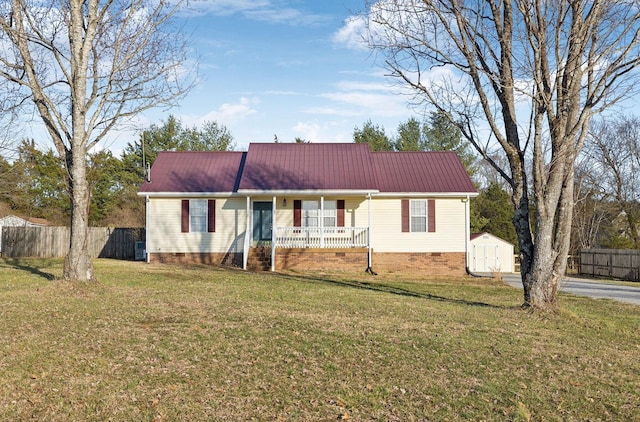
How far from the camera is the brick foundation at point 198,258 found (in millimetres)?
21625

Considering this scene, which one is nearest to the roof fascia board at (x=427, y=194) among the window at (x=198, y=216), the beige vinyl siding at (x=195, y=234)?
the beige vinyl siding at (x=195, y=234)

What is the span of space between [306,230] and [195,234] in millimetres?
4494

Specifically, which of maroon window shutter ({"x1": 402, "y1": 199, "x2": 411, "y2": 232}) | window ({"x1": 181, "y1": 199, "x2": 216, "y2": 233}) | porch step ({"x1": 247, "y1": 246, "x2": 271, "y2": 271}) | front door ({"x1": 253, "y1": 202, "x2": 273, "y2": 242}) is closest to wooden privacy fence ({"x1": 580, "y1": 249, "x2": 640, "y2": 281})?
maroon window shutter ({"x1": 402, "y1": 199, "x2": 411, "y2": 232})

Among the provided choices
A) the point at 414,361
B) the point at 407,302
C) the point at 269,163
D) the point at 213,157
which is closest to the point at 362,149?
the point at 269,163

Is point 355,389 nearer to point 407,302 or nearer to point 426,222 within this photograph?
point 407,302

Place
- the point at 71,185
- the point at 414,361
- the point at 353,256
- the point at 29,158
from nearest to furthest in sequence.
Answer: the point at 414,361, the point at 71,185, the point at 353,256, the point at 29,158

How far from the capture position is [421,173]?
22.6 m

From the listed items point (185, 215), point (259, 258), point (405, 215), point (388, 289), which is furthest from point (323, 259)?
point (388, 289)

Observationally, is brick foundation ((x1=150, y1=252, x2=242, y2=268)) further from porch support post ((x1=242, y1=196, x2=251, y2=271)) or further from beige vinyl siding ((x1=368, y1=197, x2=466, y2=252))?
beige vinyl siding ((x1=368, y1=197, x2=466, y2=252))

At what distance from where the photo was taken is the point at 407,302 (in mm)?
11680

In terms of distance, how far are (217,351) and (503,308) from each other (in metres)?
6.69

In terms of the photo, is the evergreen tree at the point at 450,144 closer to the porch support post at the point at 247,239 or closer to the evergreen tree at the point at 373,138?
the evergreen tree at the point at 373,138

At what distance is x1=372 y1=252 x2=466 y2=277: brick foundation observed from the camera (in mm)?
21484

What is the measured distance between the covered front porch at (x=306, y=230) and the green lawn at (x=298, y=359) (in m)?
9.22
